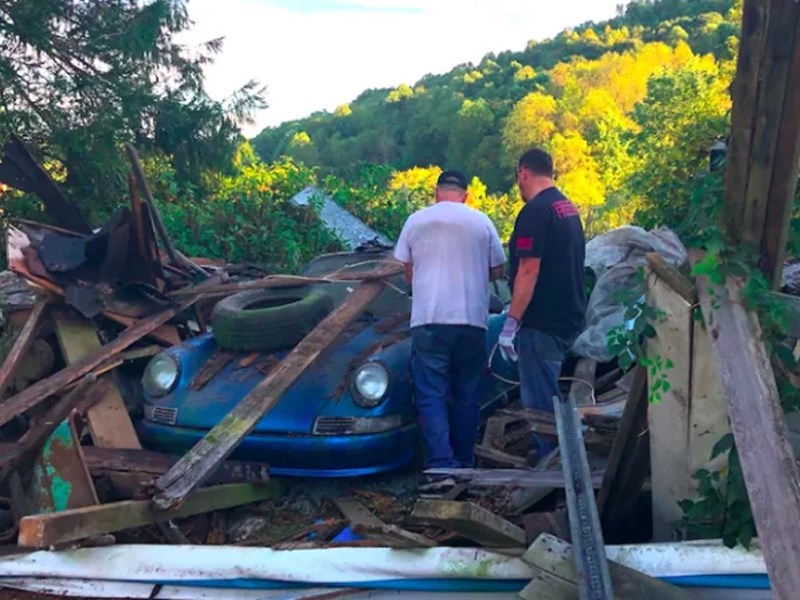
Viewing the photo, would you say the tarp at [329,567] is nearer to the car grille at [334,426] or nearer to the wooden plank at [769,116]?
the car grille at [334,426]

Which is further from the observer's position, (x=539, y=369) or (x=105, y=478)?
(x=539, y=369)

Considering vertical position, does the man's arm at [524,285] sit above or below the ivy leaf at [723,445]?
above

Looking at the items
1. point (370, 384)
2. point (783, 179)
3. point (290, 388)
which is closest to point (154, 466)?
point (290, 388)

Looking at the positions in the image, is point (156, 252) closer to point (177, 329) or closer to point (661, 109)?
point (177, 329)

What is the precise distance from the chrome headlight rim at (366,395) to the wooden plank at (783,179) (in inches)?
95.7

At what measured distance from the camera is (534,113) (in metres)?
60.6

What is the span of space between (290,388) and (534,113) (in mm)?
58233

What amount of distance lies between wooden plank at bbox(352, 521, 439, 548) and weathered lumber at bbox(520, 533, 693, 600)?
503 mm

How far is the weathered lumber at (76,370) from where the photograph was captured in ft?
17.1

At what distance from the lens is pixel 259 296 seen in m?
6.01

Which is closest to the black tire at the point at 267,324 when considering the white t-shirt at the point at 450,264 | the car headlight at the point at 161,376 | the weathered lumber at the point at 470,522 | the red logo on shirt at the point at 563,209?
the car headlight at the point at 161,376

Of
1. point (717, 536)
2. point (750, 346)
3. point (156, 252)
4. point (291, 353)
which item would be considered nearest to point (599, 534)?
point (717, 536)

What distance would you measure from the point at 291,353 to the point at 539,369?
1.49 metres

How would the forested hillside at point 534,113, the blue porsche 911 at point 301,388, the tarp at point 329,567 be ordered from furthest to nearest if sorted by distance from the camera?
the forested hillside at point 534,113
the blue porsche 911 at point 301,388
the tarp at point 329,567
